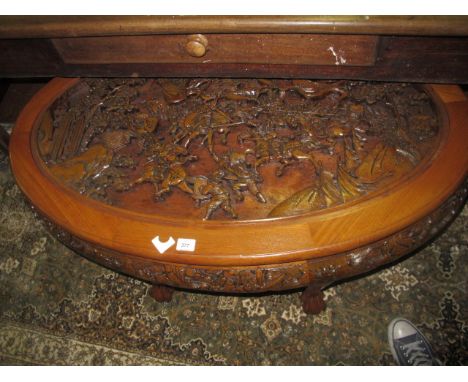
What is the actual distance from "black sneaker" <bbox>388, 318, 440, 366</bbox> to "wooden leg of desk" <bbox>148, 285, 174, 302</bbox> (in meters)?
0.87

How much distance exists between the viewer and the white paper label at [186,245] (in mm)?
958

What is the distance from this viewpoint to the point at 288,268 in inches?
37.8

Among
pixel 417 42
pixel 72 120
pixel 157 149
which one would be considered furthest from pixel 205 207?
pixel 417 42

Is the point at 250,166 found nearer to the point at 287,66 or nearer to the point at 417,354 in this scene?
the point at 287,66

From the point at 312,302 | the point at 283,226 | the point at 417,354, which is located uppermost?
the point at 283,226

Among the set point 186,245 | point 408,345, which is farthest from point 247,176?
point 408,345

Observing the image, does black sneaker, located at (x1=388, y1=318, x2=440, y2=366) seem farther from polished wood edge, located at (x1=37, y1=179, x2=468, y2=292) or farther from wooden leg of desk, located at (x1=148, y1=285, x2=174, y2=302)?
wooden leg of desk, located at (x1=148, y1=285, x2=174, y2=302)

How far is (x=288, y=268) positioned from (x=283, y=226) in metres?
0.11

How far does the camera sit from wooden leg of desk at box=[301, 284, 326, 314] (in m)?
1.35

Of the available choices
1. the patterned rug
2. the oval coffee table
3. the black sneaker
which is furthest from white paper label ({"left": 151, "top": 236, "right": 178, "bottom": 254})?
the black sneaker

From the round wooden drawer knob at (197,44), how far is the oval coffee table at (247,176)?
0.63ft

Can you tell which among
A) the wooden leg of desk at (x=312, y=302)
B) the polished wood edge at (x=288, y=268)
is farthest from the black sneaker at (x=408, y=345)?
the polished wood edge at (x=288, y=268)

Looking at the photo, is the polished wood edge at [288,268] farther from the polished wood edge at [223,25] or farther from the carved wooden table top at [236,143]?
the polished wood edge at [223,25]

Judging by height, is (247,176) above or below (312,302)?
above
